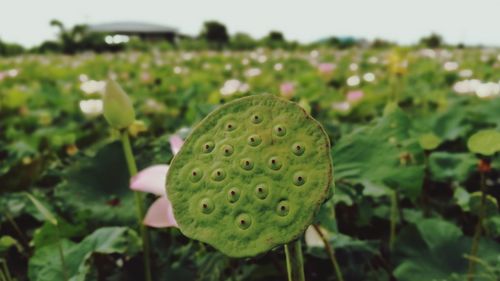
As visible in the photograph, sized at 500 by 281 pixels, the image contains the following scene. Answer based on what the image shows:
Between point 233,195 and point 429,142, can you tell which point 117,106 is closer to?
point 233,195

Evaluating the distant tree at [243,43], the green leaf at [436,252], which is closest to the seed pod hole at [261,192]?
the green leaf at [436,252]

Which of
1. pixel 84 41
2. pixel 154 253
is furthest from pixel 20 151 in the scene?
pixel 84 41

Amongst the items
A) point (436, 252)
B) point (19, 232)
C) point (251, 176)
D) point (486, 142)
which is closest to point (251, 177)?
point (251, 176)

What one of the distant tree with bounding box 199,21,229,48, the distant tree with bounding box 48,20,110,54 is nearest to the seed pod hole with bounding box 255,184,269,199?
the distant tree with bounding box 48,20,110,54

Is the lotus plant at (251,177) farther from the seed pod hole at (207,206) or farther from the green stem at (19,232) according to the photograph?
the green stem at (19,232)

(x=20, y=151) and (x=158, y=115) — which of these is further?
(x=158, y=115)

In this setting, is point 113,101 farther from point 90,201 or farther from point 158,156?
point 90,201
